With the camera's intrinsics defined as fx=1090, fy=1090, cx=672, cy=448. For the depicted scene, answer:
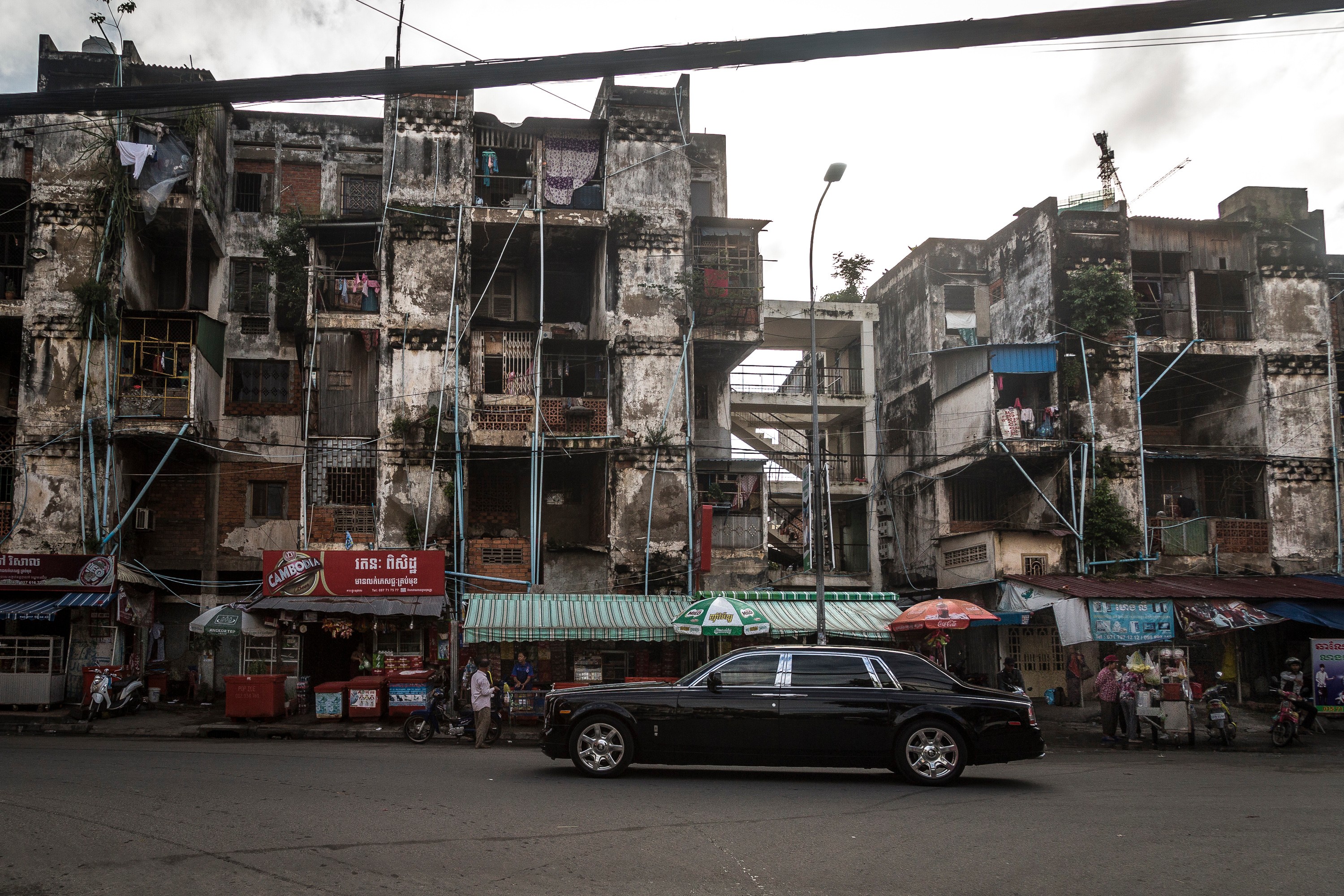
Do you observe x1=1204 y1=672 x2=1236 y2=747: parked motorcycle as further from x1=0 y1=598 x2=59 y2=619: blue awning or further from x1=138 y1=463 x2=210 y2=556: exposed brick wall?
x1=138 y1=463 x2=210 y2=556: exposed brick wall

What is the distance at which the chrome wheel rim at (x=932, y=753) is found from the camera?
11.9 m

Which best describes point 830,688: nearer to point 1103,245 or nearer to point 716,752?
point 716,752

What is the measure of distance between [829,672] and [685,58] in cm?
686

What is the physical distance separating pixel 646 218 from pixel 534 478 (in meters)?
7.53

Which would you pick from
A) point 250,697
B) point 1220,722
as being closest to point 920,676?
point 1220,722

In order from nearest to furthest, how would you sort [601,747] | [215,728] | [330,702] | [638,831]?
1. [638,831]
2. [601,747]
3. [215,728]
4. [330,702]

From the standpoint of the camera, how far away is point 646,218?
28.6 meters

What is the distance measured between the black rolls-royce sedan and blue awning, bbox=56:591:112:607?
16.1m

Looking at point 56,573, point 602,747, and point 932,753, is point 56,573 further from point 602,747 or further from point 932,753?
point 932,753

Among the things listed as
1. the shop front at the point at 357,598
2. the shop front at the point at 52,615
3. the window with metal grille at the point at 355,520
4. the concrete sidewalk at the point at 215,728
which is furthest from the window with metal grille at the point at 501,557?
the shop front at the point at 52,615

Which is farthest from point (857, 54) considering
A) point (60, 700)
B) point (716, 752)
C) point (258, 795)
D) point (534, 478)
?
point (60, 700)

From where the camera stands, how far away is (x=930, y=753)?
11984 millimetres

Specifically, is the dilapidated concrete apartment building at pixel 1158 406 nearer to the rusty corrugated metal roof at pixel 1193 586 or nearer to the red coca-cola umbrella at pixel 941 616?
the rusty corrugated metal roof at pixel 1193 586

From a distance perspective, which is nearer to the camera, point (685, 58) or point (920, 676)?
point (685, 58)
